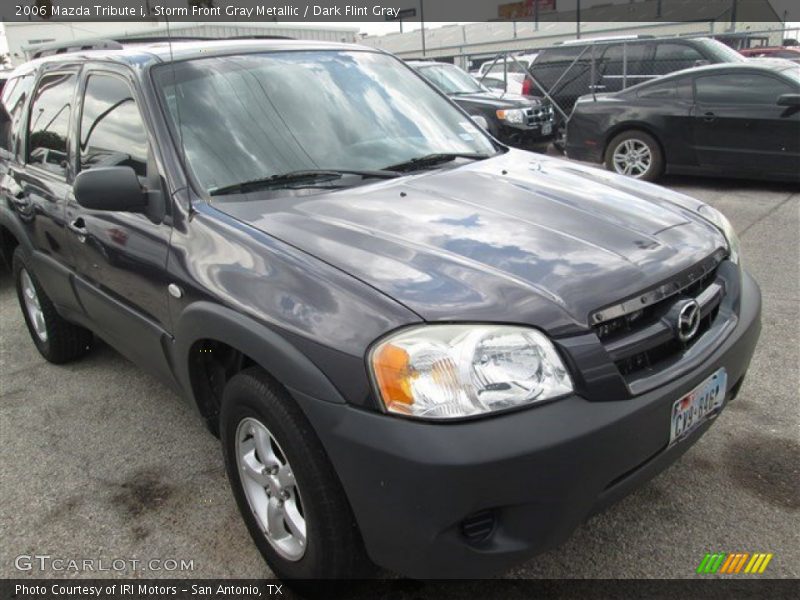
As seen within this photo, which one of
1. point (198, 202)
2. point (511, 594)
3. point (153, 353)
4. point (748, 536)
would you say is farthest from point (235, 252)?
point (748, 536)

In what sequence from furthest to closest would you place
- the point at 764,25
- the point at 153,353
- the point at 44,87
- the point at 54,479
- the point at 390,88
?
the point at 764,25 → the point at 44,87 → the point at 390,88 → the point at 54,479 → the point at 153,353

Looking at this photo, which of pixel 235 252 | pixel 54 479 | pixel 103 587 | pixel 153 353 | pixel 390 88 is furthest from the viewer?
pixel 390 88

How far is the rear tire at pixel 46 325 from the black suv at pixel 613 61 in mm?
9857

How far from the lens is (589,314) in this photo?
1900 millimetres

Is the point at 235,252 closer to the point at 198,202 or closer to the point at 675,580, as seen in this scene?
the point at 198,202

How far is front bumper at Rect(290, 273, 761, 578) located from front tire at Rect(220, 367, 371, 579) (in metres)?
0.09

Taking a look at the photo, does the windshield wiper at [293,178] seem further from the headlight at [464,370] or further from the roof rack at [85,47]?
the roof rack at [85,47]

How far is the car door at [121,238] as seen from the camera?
8.66 feet

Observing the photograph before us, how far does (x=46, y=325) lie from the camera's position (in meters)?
4.11

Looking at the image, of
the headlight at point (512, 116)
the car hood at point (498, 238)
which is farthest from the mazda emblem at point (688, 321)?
the headlight at point (512, 116)

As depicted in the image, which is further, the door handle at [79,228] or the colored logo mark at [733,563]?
the door handle at [79,228]

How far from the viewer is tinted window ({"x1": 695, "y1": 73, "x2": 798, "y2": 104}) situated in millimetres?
7508

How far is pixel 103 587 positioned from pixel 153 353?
91 centimetres

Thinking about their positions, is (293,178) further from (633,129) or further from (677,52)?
(677,52)
